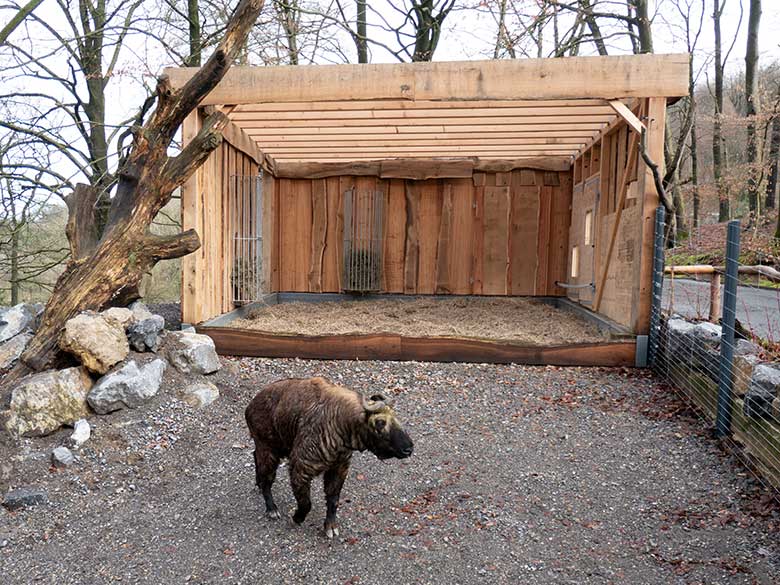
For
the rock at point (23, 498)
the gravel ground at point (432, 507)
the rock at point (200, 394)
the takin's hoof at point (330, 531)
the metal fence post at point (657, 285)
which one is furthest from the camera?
the metal fence post at point (657, 285)

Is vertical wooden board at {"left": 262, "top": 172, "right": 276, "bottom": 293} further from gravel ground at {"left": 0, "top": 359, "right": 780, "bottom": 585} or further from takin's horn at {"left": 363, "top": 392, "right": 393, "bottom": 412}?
takin's horn at {"left": 363, "top": 392, "right": 393, "bottom": 412}

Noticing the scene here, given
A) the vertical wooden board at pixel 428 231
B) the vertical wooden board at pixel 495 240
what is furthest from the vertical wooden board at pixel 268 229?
the vertical wooden board at pixel 495 240

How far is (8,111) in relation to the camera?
8125mm

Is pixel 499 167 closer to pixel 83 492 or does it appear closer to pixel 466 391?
pixel 466 391

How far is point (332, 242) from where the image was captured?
9.49m

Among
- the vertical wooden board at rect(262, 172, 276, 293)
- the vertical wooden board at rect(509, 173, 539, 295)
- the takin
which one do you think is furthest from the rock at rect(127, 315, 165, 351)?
the vertical wooden board at rect(509, 173, 539, 295)

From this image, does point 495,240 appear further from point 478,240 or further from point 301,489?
point 301,489

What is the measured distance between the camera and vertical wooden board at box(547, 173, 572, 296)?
9031mm

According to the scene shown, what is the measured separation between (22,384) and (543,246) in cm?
747

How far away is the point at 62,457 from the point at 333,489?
1.97 meters

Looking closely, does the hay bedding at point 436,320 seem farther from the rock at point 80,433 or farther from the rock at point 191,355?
the rock at point 80,433

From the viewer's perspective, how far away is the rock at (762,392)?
327cm

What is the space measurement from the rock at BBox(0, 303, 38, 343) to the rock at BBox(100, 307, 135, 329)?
6.47 feet

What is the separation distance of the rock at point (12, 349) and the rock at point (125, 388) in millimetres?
1423
